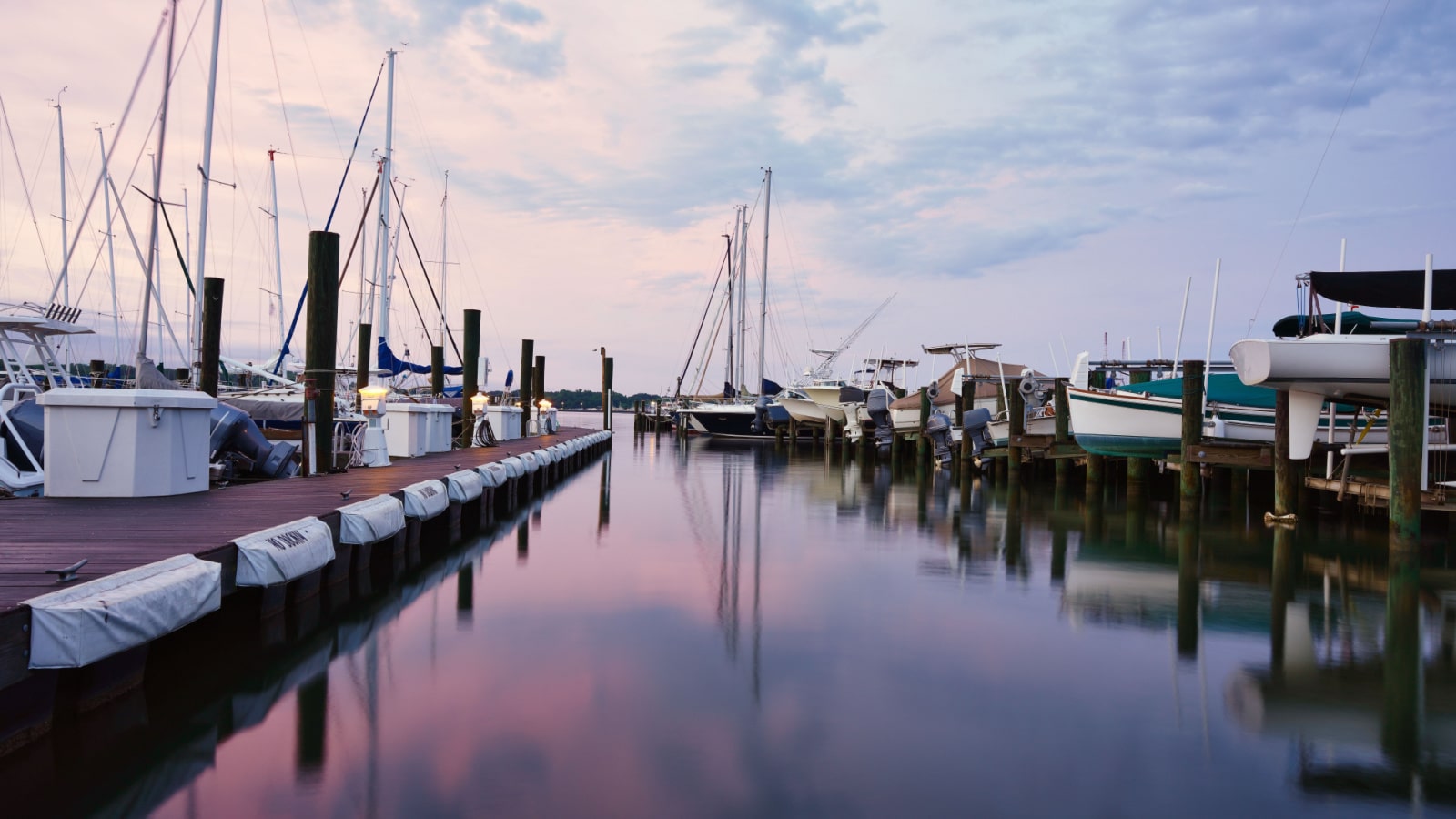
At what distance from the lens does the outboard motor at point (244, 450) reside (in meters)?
12.8

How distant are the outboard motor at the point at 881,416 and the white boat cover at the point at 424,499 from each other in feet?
87.3

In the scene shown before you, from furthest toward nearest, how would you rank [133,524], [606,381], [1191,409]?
[606,381] → [1191,409] → [133,524]

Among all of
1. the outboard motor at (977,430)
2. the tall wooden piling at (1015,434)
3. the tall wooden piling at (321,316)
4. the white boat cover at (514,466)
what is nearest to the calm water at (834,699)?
the tall wooden piling at (321,316)

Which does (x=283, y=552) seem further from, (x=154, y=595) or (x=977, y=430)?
(x=977, y=430)

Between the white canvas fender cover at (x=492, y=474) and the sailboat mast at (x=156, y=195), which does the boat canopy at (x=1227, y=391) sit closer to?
the white canvas fender cover at (x=492, y=474)

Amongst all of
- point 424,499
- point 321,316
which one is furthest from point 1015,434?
point 321,316

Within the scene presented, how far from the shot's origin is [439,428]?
1983 centimetres

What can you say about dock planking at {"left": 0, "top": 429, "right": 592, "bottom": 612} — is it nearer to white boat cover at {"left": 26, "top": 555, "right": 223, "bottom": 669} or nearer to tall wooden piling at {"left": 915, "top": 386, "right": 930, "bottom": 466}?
white boat cover at {"left": 26, "top": 555, "right": 223, "bottom": 669}

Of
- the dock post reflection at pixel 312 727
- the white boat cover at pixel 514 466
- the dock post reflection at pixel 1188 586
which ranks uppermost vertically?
the white boat cover at pixel 514 466

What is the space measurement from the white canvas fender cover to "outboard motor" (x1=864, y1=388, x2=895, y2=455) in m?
22.5

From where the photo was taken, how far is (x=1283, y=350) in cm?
1205

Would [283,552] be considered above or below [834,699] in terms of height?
above

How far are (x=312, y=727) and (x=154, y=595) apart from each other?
4.21 ft

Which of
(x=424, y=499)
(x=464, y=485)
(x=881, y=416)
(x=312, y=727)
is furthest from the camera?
(x=881, y=416)
